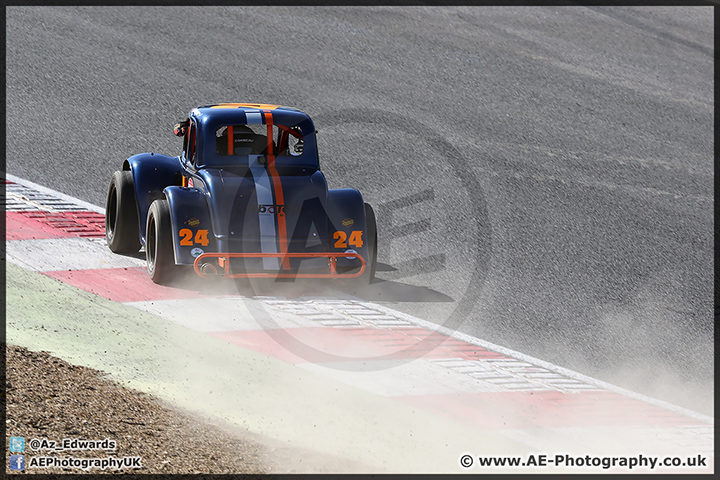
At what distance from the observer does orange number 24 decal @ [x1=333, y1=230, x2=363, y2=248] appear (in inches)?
311

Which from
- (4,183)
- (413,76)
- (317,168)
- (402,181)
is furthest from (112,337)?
(413,76)

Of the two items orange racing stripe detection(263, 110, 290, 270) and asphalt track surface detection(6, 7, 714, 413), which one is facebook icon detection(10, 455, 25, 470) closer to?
orange racing stripe detection(263, 110, 290, 270)

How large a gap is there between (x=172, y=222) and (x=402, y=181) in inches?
182

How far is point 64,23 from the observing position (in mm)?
16656

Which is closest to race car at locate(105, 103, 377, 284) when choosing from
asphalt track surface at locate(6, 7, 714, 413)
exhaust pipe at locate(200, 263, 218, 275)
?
exhaust pipe at locate(200, 263, 218, 275)

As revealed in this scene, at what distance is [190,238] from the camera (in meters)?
7.62

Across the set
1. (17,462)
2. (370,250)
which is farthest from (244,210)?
(17,462)

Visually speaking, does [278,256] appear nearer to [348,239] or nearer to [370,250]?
[348,239]

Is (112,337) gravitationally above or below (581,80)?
below

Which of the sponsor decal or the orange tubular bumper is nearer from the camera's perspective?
the orange tubular bumper

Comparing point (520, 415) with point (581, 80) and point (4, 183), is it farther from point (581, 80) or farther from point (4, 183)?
point (581, 80)

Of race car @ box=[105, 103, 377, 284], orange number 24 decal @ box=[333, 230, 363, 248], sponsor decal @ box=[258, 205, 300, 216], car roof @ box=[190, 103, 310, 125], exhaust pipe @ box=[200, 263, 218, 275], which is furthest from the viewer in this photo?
car roof @ box=[190, 103, 310, 125]

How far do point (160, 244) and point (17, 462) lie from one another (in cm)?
317

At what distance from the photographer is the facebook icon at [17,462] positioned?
469 cm
